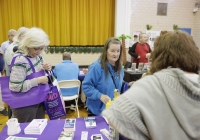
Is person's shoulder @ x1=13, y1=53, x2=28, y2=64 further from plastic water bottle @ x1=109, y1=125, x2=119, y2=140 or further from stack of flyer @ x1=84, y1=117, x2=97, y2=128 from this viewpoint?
plastic water bottle @ x1=109, y1=125, x2=119, y2=140

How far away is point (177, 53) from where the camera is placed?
30.0 inches

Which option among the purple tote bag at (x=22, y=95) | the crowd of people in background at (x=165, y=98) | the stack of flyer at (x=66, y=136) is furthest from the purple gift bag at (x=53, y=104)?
the crowd of people in background at (x=165, y=98)

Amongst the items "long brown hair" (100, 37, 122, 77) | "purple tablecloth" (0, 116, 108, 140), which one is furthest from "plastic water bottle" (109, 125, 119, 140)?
"long brown hair" (100, 37, 122, 77)

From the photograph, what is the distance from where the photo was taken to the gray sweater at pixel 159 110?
0.63m

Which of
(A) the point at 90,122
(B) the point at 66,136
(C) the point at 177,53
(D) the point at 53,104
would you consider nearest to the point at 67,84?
(D) the point at 53,104

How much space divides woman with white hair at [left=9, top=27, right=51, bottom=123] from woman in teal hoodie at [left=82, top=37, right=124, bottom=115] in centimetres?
45

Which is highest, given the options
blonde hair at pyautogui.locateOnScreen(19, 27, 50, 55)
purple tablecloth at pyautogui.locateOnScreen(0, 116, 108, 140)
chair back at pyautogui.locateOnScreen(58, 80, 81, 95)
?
blonde hair at pyautogui.locateOnScreen(19, 27, 50, 55)

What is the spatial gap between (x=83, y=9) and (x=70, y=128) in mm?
4855

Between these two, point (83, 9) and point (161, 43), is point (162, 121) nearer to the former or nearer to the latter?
point (161, 43)

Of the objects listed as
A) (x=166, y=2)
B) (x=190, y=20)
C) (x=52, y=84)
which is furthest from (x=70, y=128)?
(x=190, y=20)

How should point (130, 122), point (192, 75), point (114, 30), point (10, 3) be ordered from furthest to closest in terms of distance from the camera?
point (114, 30), point (10, 3), point (192, 75), point (130, 122)

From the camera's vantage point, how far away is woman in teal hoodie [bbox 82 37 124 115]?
1721 mm

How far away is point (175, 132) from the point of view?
0.67 m

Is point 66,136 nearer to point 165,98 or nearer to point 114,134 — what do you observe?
point 114,134
